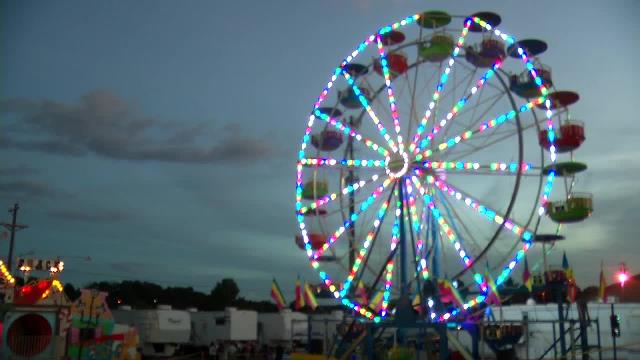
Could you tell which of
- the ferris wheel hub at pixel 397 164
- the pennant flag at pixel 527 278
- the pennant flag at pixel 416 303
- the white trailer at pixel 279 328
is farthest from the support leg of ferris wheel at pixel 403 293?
the white trailer at pixel 279 328

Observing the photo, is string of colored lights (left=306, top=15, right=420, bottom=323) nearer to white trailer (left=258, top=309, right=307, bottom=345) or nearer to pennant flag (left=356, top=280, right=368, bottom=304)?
pennant flag (left=356, top=280, right=368, bottom=304)

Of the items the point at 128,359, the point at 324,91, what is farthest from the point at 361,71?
the point at 128,359

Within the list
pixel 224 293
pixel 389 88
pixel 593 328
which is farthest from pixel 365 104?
pixel 224 293

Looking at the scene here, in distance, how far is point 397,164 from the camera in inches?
888

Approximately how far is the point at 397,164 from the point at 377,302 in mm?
4573

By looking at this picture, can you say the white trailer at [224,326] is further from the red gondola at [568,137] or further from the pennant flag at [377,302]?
the red gondola at [568,137]

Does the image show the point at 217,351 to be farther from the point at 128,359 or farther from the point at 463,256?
the point at 463,256

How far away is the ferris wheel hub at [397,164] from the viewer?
22328 millimetres

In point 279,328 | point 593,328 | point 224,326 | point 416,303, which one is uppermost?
point 416,303

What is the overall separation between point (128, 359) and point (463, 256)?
12485 mm

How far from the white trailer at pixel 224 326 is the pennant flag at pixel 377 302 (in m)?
16.1

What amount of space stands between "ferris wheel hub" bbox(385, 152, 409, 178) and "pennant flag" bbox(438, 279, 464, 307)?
11.9 ft

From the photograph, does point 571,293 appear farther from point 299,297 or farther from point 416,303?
point 299,297

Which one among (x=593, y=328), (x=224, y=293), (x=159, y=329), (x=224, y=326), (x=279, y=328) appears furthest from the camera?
(x=224, y=293)
